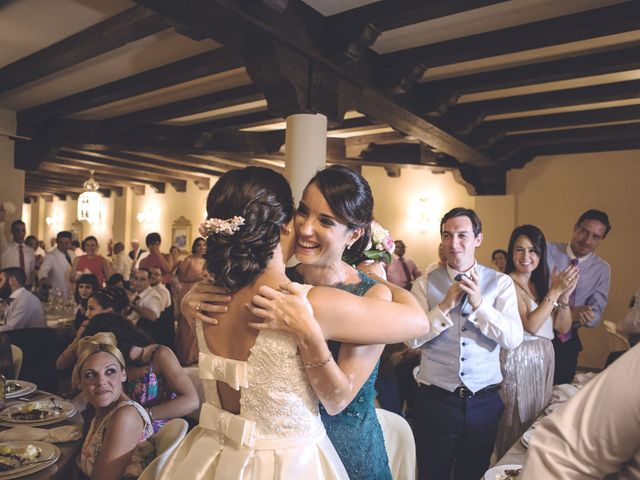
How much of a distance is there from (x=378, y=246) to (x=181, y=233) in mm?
12019

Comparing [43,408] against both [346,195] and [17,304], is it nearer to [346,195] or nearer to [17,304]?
[346,195]

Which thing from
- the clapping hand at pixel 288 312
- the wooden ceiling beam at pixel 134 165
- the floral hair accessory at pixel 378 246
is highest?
the wooden ceiling beam at pixel 134 165

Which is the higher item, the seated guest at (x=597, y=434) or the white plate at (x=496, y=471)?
the seated guest at (x=597, y=434)

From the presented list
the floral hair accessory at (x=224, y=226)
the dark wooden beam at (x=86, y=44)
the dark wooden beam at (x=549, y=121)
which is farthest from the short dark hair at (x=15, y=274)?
the dark wooden beam at (x=549, y=121)

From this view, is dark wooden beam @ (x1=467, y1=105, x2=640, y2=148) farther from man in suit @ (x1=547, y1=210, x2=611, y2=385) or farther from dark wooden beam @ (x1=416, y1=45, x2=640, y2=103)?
man in suit @ (x1=547, y1=210, x2=611, y2=385)

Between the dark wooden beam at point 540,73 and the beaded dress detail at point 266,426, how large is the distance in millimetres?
4208

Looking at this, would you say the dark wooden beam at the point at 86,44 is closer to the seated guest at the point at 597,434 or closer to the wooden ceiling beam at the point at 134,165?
the wooden ceiling beam at the point at 134,165

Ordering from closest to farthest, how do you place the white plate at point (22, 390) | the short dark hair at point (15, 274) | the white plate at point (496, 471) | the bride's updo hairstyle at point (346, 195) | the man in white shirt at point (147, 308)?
1. the bride's updo hairstyle at point (346, 195)
2. the white plate at point (496, 471)
3. the white plate at point (22, 390)
4. the man in white shirt at point (147, 308)
5. the short dark hair at point (15, 274)

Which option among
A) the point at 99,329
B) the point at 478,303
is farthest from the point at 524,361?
the point at 99,329

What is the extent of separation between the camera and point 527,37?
3771 millimetres

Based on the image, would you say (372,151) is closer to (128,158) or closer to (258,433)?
(128,158)

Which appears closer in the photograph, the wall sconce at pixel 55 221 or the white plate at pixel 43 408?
the white plate at pixel 43 408

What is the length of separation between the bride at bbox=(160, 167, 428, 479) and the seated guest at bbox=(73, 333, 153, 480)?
33.5 inches

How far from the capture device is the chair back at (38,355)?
14.1 feet
